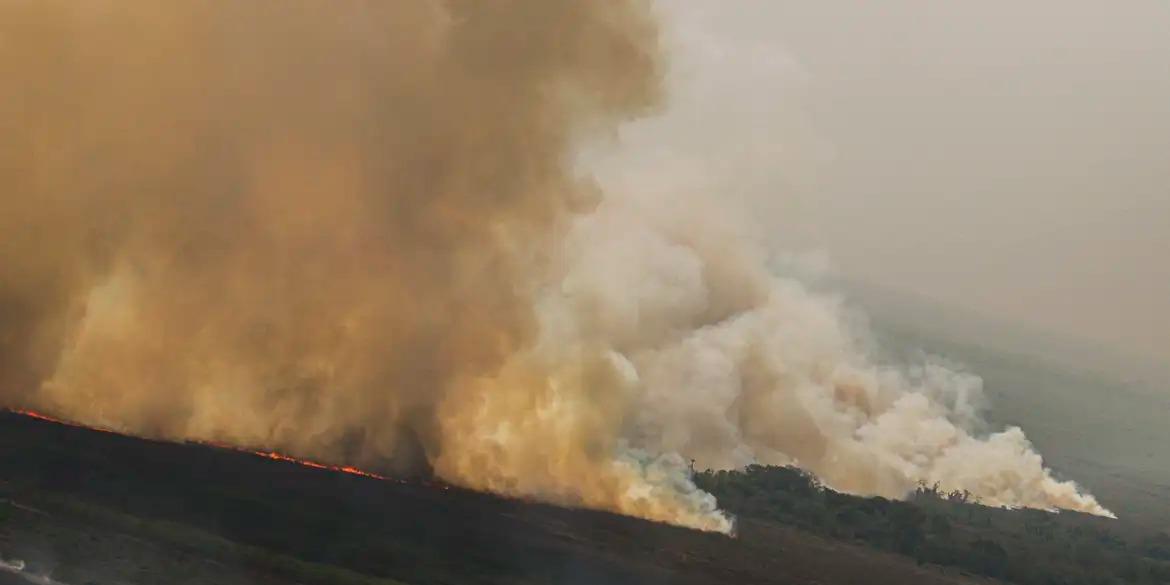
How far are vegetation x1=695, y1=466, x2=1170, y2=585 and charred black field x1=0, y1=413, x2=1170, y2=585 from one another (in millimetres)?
346

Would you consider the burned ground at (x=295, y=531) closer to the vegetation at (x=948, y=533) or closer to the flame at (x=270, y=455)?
the flame at (x=270, y=455)

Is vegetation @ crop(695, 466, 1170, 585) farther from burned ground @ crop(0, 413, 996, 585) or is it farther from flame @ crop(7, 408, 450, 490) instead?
flame @ crop(7, 408, 450, 490)

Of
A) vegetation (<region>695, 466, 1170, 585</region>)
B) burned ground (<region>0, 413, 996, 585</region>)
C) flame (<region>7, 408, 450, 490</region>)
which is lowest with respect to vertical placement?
burned ground (<region>0, 413, 996, 585</region>)

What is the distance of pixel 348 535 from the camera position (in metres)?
73.9

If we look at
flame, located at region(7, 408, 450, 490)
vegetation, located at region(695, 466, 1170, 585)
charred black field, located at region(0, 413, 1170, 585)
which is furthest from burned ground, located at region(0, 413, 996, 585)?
vegetation, located at region(695, 466, 1170, 585)

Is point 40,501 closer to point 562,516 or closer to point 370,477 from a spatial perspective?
point 370,477

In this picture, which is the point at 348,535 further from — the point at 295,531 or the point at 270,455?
the point at 270,455

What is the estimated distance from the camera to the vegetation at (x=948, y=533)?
111625mm

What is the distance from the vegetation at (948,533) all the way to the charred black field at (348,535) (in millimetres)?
346

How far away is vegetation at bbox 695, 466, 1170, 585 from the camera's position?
111625 millimetres

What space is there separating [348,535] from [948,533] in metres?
65.7

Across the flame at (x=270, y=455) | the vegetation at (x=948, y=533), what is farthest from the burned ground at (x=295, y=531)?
the vegetation at (x=948, y=533)

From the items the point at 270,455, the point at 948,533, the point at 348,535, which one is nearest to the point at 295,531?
the point at 348,535

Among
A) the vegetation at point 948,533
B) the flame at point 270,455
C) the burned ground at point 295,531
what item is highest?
the vegetation at point 948,533
